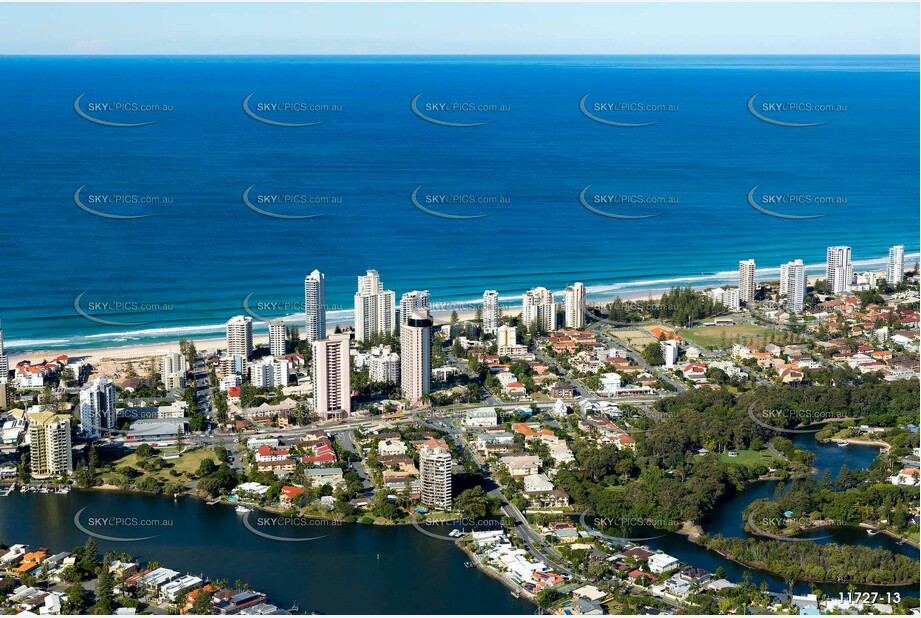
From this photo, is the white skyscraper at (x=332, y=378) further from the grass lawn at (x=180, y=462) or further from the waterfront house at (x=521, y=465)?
the waterfront house at (x=521, y=465)

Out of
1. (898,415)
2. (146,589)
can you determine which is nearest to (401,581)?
(146,589)

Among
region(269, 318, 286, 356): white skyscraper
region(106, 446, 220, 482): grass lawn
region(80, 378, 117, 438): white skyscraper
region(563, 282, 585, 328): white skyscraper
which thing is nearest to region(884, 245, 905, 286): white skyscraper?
region(563, 282, 585, 328): white skyscraper

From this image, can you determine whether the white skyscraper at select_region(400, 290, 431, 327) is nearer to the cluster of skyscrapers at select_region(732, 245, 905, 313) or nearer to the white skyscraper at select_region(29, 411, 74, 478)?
the cluster of skyscrapers at select_region(732, 245, 905, 313)

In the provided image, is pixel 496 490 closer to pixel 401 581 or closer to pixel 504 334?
pixel 401 581

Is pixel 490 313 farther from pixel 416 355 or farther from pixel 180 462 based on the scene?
pixel 180 462

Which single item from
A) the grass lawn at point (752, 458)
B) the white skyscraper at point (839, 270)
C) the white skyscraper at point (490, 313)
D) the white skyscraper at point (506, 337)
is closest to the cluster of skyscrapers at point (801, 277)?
the white skyscraper at point (839, 270)

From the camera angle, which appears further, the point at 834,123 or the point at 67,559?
the point at 834,123
